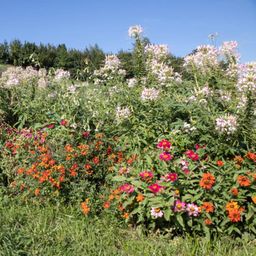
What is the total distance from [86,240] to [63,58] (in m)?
7.67

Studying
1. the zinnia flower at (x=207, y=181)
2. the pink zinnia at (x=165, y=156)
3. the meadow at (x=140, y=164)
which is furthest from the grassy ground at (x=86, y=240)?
the pink zinnia at (x=165, y=156)

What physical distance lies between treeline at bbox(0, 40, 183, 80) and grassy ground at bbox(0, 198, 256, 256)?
101 inches

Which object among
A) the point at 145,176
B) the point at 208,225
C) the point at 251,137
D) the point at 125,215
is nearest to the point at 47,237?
the point at 125,215

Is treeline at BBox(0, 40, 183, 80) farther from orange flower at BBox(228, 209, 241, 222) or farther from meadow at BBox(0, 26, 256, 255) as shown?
orange flower at BBox(228, 209, 241, 222)

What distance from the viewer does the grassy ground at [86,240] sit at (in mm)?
3139

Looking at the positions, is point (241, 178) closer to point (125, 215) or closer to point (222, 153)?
point (222, 153)

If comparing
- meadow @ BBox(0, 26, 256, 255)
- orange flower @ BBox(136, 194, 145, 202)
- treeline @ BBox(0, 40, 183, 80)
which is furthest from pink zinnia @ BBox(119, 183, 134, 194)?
treeline @ BBox(0, 40, 183, 80)

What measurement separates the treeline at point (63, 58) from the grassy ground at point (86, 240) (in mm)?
2564

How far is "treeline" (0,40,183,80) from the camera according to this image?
6418 mm

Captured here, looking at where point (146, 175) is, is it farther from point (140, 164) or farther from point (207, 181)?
point (207, 181)

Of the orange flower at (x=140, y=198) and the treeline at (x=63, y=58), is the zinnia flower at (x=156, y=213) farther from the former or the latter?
the treeline at (x=63, y=58)

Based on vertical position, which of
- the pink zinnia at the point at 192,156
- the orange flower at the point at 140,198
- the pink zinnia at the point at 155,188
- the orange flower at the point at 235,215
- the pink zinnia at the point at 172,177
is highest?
the pink zinnia at the point at 192,156

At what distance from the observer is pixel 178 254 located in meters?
3.27

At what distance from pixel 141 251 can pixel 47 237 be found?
0.76 metres
